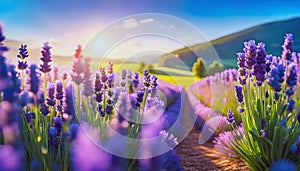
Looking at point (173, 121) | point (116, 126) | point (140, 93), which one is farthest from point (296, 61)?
point (116, 126)

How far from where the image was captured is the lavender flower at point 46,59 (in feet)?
7.21

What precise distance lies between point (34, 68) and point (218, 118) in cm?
334

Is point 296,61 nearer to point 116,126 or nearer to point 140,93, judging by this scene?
point 140,93

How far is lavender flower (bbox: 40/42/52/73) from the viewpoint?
2196 mm

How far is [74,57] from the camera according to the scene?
2369mm

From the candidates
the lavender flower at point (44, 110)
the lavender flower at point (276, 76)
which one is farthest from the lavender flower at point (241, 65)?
the lavender flower at point (44, 110)

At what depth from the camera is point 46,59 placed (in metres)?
2.21

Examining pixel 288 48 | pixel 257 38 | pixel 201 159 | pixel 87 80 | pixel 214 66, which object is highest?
pixel 257 38

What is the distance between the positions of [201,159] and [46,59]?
7.40 feet

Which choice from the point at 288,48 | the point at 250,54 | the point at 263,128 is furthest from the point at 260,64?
the point at 263,128

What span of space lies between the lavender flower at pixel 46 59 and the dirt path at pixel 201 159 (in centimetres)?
181

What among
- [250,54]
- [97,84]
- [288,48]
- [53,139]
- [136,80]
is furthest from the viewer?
[136,80]

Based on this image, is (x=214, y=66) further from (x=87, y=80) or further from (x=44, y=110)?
(x=44, y=110)

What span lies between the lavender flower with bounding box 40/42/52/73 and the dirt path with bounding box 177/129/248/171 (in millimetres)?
1810
